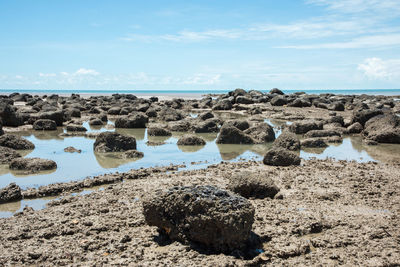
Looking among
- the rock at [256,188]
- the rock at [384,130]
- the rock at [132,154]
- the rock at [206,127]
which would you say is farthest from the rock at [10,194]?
the rock at [384,130]

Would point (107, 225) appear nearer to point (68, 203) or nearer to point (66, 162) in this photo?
point (68, 203)

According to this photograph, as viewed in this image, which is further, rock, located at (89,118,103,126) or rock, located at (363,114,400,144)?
rock, located at (89,118,103,126)

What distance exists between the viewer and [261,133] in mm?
13469

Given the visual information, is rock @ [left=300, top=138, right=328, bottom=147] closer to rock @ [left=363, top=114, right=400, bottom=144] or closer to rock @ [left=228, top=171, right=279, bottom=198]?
rock @ [left=363, top=114, right=400, bottom=144]

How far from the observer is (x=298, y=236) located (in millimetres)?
4793

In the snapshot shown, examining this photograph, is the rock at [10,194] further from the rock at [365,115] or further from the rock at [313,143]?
the rock at [365,115]

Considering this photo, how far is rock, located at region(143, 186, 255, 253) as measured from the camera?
4.11m

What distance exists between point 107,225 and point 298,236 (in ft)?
8.08

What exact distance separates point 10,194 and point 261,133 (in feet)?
29.5

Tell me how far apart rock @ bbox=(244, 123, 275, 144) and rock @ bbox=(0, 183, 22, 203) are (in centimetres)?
836

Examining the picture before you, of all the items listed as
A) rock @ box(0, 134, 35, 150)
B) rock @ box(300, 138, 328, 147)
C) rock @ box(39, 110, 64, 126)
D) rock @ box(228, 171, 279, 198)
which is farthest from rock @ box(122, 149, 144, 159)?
rock @ box(39, 110, 64, 126)

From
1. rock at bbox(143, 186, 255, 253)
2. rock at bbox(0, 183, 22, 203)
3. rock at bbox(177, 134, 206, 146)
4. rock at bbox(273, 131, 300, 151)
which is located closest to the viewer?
rock at bbox(143, 186, 255, 253)

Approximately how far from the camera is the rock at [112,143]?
1085 centimetres

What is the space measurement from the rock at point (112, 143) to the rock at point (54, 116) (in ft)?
25.1
